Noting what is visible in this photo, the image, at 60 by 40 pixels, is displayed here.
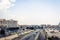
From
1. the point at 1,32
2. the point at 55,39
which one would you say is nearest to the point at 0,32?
the point at 1,32

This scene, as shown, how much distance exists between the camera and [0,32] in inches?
3086

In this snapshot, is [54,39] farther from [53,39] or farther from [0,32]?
[0,32]

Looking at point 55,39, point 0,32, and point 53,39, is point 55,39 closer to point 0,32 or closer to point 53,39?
point 53,39

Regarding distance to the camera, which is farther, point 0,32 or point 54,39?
point 0,32

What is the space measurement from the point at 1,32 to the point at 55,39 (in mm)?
42510

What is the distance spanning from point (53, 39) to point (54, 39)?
1.14ft

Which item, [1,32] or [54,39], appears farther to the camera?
[1,32]

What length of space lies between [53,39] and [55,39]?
862 mm

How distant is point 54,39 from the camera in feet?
137

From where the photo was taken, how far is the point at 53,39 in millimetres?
41719

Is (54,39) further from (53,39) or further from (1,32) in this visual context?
(1,32)

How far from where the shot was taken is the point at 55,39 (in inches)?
1666

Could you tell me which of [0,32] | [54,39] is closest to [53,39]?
[54,39]

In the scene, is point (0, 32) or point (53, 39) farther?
point (0, 32)
